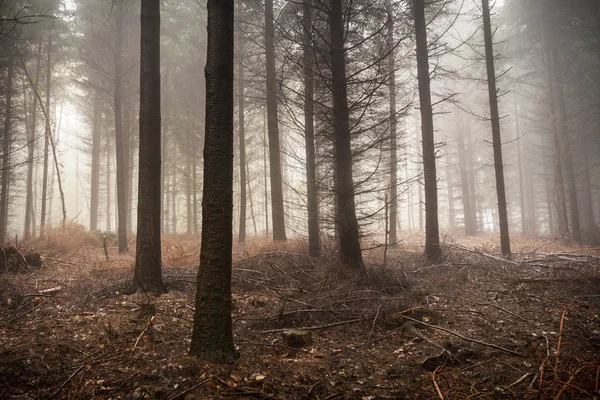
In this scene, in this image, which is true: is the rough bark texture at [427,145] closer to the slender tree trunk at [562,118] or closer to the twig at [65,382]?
the twig at [65,382]

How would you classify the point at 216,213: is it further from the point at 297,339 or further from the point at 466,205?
the point at 466,205

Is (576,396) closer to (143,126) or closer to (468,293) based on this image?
(468,293)

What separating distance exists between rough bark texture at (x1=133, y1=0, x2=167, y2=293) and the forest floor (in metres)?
0.47

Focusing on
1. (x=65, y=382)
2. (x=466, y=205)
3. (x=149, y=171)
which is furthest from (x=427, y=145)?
(x=466, y=205)

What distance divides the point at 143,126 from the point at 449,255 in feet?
27.6

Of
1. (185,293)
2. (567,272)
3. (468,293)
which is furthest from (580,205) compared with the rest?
(185,293)

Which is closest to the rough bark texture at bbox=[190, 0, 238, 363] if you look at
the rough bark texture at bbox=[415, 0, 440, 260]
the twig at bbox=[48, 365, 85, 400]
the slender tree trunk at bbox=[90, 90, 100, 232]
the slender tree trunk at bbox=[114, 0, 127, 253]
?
the twig at bbox=[48, 365, 85, 400]

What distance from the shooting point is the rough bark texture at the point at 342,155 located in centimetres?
643

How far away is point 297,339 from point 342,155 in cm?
378

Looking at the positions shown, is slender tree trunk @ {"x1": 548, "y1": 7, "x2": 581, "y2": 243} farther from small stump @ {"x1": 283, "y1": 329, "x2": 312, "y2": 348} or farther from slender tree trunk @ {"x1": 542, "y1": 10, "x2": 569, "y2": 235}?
small stump @ {"x1": 283, "y1": 329, "x2": 312, "y2": 348}

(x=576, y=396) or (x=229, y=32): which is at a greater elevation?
(x=229, y=32)

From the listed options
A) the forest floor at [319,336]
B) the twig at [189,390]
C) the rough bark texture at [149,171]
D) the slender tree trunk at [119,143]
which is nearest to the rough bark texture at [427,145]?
the forest floor at [319,336]

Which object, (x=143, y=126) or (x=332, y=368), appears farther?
(x=143, y=126)

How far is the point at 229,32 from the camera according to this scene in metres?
3.59
